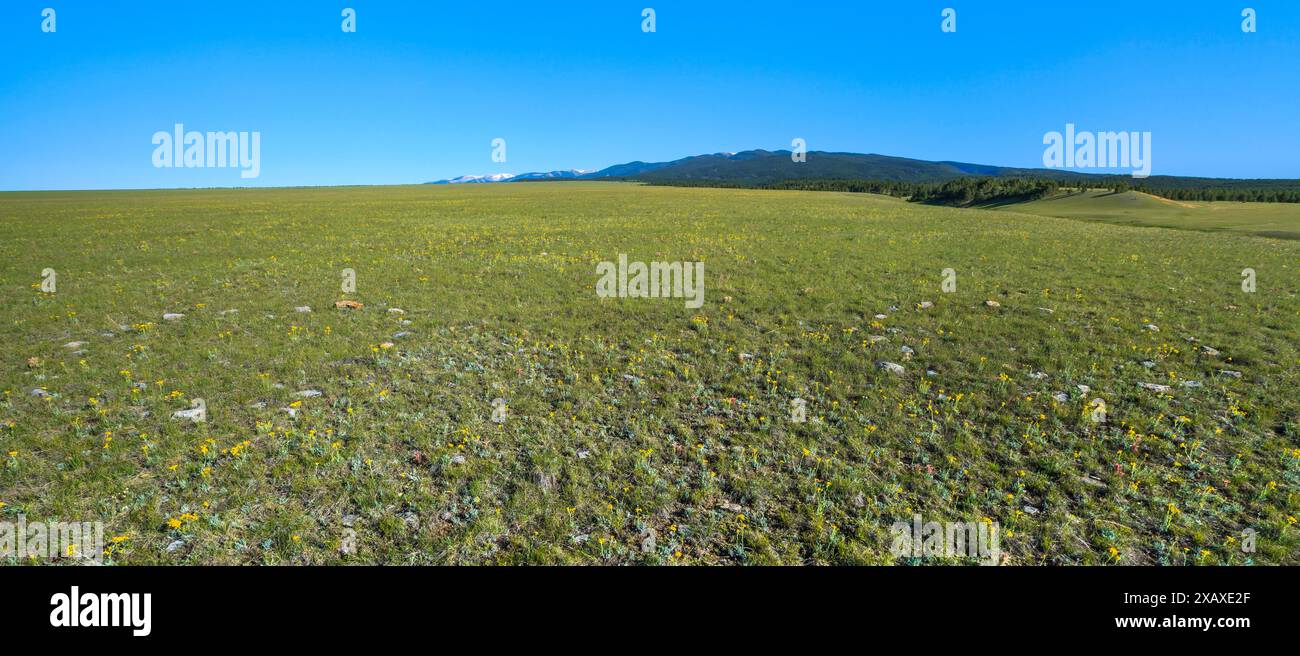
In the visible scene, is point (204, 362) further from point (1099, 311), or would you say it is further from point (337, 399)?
point (1099, 311)

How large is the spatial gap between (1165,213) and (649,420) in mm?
82963

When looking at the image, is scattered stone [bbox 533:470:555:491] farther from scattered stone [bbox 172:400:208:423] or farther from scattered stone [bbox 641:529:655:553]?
scattered stone [bbox 172:400:208:423]

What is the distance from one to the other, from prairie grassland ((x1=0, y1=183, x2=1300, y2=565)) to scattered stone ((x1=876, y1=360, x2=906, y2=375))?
296 mm

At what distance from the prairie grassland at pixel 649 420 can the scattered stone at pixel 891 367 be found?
296 mm

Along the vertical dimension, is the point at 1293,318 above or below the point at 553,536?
above

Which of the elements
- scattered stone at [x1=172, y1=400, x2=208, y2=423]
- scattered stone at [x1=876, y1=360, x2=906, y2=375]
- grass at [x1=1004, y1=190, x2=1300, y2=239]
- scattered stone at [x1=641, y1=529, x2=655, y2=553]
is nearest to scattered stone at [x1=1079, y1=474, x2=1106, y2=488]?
scattered stone at [x1=876, y1=360, x2=906, y2=375]

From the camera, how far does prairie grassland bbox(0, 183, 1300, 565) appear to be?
619 cm

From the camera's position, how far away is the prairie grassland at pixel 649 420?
20.3 feet

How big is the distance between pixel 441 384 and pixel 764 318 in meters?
8.96

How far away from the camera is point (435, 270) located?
22.1 meters

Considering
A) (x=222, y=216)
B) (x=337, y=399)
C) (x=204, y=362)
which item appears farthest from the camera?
(x=222, y=216)

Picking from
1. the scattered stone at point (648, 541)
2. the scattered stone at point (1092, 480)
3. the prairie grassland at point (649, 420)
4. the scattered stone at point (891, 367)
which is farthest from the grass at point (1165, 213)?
the scattered stone at point (648, 541)

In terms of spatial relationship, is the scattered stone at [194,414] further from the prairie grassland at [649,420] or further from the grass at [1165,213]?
the grass at [1165,213]
